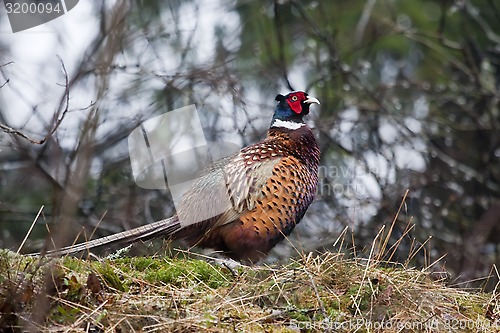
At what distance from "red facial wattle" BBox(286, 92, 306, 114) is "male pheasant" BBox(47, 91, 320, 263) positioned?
1.98ft

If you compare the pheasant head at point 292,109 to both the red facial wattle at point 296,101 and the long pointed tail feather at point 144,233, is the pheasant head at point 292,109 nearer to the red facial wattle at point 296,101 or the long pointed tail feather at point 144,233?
the red facial wattle at point 296,101

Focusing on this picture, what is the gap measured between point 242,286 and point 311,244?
3787 millimetres

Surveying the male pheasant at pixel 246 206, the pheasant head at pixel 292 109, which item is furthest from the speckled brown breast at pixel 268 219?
the pheasant head at pixel 292 109

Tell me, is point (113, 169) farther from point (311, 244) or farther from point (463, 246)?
point (463, 246)

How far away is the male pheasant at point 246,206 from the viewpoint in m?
5.90

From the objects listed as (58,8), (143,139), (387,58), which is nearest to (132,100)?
(143,139)

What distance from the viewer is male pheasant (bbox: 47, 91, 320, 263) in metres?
5.90

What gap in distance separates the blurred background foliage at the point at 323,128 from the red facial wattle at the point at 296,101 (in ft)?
1.70

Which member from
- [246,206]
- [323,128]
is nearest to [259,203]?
[246,206]

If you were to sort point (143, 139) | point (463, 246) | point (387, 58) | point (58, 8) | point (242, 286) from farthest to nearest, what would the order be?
point (387, 58) < point (463, 246) < point (143, 139) < point (58, 8) < point (242, 286)

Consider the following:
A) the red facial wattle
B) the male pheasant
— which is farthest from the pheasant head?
the male pheasant

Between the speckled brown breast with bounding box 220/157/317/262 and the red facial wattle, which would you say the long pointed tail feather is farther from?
the red facial wattle

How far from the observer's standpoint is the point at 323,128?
9070 millimetres

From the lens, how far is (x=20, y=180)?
23.5 ft
